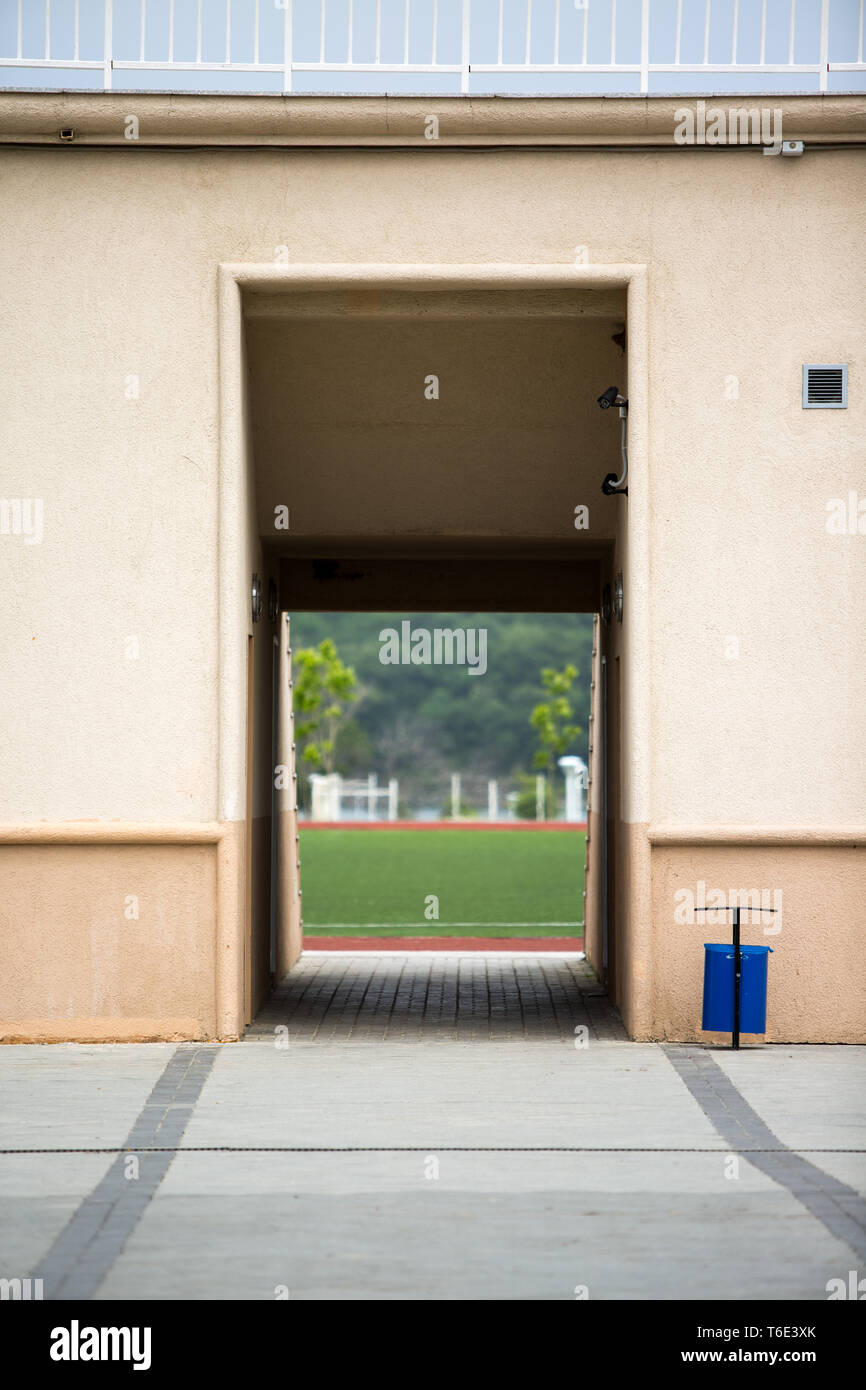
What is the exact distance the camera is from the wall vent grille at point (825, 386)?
1071 centimetres

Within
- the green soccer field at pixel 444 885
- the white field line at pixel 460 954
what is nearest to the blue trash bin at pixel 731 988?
the white field line at pixel 460 954

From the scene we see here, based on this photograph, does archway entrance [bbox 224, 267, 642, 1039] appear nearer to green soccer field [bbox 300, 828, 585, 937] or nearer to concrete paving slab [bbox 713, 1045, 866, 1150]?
concrete paving slab [bbox 713, 1045, 866, 1150]

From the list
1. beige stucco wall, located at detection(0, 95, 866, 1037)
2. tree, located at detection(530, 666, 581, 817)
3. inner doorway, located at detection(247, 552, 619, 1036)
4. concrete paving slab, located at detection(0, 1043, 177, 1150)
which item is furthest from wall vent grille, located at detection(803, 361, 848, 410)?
tree, located at detection(530, 666, 581, 817)

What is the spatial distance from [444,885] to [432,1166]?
807 inches

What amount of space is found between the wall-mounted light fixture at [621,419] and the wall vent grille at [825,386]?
1214mm

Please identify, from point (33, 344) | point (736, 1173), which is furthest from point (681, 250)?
point (736, 1173)

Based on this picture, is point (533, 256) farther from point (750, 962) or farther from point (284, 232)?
point (750, 962)

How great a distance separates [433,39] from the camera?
11.0 meters

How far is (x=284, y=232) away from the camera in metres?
10.8

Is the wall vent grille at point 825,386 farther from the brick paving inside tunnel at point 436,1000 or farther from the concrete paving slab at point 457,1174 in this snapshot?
the concrete paving slab at point 457,1174

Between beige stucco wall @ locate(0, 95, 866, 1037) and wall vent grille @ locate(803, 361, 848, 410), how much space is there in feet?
0.28

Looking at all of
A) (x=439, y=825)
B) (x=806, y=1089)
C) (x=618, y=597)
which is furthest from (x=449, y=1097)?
(x=439, y=825)

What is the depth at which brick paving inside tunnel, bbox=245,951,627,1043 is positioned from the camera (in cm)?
1121
